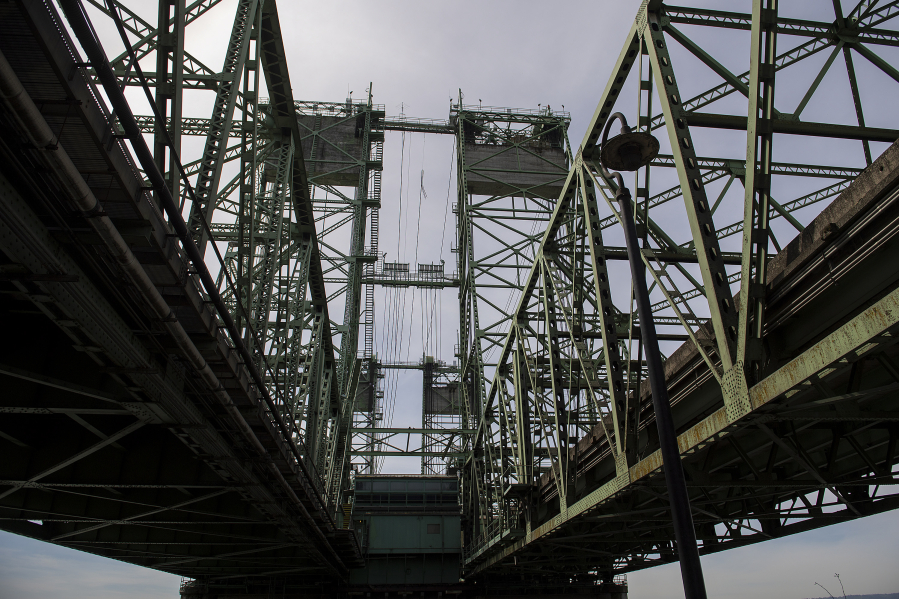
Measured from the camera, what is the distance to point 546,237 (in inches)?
678

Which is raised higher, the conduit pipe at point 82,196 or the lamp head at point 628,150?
the lamp head at point 628,150

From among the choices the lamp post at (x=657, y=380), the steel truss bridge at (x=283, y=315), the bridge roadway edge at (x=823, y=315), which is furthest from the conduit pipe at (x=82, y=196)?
the bridge roadway edge at (x=823, y=315)

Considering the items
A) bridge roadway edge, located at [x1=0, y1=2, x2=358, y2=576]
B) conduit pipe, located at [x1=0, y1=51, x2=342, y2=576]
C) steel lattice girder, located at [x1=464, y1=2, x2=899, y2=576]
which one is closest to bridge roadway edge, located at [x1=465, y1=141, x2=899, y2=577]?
steel lattice girder, located at [x1=464, y1=2, x2=899, y2=576]

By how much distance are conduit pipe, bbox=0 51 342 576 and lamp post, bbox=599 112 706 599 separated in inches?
211

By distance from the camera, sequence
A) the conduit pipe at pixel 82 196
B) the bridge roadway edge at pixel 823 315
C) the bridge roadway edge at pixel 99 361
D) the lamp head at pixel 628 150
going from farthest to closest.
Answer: the lamp head at pixel 628 150, the bridge roadway edge at pixel 823 315, the bridge roadway edge at pixel 99 361, the conduit pipe at pixel 82 196

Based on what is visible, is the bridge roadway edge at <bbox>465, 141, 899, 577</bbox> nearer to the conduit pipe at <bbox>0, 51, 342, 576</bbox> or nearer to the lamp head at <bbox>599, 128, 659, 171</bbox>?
the lamp head at <bbox>599, 128, 659, 171</bbox>

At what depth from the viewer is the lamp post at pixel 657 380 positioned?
5863mm

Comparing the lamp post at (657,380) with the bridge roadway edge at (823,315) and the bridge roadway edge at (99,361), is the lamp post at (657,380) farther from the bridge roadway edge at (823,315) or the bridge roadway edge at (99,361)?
the bridge roadway edge at (99,361)

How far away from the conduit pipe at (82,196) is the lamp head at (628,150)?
5385 mm

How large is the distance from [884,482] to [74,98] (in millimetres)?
13372

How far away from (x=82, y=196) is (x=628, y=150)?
19.1 ft

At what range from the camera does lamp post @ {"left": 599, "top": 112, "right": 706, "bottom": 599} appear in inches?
231

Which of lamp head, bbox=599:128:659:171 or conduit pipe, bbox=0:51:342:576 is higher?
lamp head, bbox=599:128:659:171

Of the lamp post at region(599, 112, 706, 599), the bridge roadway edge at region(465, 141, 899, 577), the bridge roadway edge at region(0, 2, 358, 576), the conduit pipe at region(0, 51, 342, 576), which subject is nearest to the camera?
the conduit pipe at region(0, 51, 342, 576)
